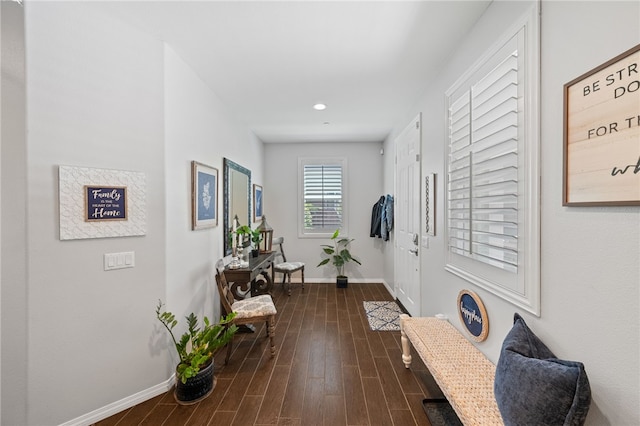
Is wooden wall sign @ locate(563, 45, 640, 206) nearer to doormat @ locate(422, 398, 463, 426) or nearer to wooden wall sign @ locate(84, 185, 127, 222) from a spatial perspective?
doormat @ locate(422, 398, 463, 426)

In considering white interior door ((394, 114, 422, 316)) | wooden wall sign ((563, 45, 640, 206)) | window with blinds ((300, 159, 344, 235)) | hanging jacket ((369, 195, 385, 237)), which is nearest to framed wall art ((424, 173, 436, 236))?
white interior door ((394, 114, 422, 316))

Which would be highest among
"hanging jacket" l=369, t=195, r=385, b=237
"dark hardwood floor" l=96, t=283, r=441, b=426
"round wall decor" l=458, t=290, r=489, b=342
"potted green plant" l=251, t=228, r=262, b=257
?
"hanging jacket" l=369, t=195, r=385, b=237

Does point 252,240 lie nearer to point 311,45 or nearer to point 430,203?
point 430,203

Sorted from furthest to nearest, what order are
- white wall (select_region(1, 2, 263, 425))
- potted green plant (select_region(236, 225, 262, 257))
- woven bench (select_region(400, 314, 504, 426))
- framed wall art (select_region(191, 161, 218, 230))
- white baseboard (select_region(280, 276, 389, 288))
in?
1. white baseboard (select_region(280, 276, 389, 288))
2. potted green plant (select_region(236, 225, 262, 257))
3. framed wall art (select_region(191, 161, 218, 230))
4. white wall (select_region(1, 2, 263, 425))
5. woven bench (select_region(400, 314, 504, 426))

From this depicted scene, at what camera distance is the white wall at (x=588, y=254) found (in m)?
0.87

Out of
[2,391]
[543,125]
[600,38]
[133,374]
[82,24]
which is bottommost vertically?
[133,374]

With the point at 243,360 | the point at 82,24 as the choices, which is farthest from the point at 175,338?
the point at 82,24

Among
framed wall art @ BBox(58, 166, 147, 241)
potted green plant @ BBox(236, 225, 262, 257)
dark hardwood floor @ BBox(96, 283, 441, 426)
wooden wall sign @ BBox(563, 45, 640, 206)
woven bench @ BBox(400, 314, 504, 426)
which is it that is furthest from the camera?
potted green plant @ BBox(236, 225, 262, 257)

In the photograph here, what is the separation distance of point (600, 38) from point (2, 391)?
3.31 meters

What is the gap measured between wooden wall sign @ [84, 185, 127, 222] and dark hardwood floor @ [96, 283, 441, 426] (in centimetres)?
133

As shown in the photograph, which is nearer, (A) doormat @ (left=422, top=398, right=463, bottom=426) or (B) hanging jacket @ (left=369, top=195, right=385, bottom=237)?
(A) doormat @ (left=422, top=398, right=463, bottom=426)

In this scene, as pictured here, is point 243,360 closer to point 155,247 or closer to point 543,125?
point 155,247

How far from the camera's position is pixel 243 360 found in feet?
7.84

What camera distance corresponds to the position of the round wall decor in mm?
1608
